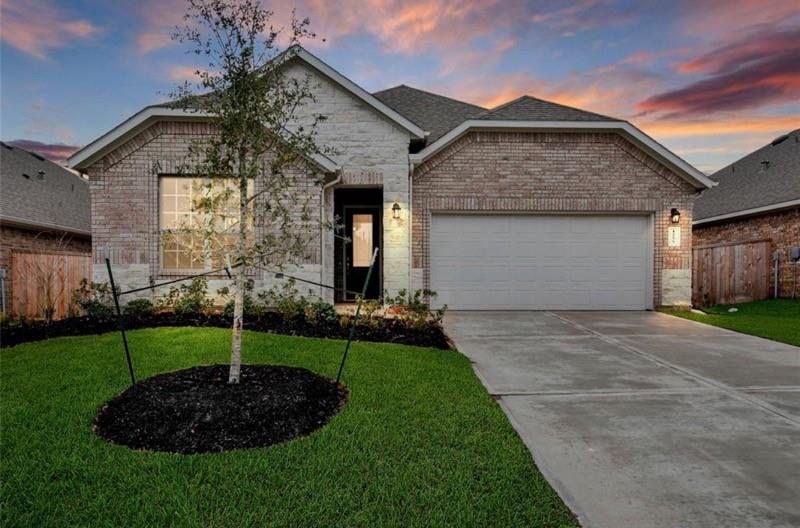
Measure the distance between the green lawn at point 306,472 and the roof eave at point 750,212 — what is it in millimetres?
13244

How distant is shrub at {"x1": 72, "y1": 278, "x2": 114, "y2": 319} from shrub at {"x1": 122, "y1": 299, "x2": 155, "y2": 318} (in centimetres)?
32

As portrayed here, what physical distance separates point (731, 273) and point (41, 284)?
18036 millimetres

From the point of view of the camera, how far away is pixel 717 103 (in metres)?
13.0

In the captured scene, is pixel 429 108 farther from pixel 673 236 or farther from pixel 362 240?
pixel 673 236

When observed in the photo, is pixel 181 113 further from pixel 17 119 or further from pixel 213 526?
pixel 213 526

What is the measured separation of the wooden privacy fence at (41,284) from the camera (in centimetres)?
966

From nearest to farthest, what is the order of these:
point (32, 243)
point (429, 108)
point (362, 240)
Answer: point (32, 243) → point (362, 240) → point (429, 108)

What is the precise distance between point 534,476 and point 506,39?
34.1 ft

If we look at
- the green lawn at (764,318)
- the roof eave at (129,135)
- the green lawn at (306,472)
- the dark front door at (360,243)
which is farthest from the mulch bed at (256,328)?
the green lawn at (764,318)

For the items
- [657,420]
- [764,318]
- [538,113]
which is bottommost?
[657,420]

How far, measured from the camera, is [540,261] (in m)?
11.1

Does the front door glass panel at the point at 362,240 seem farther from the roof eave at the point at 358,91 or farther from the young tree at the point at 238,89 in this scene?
the young tree at the point at 238,89

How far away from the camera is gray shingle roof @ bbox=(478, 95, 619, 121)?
10.8 metres

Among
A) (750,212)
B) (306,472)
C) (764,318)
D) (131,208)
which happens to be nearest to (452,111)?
(131,208)
